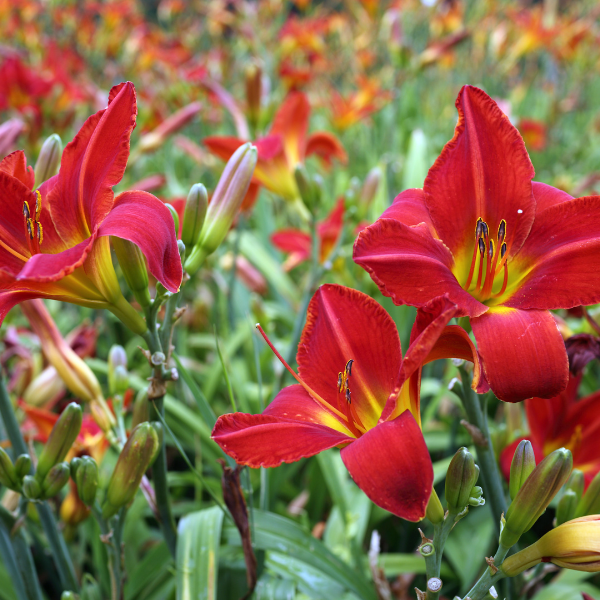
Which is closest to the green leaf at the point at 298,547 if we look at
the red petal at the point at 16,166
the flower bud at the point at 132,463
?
the flower bud at the point at 132,463

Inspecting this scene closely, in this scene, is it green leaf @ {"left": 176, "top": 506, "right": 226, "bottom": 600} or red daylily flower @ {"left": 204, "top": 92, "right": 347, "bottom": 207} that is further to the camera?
red daylily flower @ {"left": 204, "top": 92, "right": 347, "bottom": 207}

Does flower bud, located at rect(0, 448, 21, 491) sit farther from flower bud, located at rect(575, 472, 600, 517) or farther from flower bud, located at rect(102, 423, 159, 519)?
flower bud, located at rect(575, 472, 600, 517)

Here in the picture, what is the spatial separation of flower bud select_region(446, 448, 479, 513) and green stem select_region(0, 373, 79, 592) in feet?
1.77

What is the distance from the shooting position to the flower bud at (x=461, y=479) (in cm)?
54

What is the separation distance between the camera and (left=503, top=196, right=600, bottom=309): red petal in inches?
22.8

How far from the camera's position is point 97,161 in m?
0.60

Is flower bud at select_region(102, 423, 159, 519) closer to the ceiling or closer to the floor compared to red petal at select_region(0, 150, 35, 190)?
closer to the floor

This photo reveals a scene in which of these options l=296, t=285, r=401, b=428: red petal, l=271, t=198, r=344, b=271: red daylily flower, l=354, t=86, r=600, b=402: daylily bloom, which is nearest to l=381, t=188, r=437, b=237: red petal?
l=354, t=86, r=600, b=402: daylily bloom

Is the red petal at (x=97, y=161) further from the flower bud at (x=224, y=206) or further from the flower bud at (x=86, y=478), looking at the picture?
the flower bud at (x=86, y=478)

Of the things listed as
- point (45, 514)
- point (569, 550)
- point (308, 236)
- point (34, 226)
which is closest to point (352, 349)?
point (569, 550)

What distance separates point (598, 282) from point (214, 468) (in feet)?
3.14

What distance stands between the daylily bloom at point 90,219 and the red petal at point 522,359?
305 mm

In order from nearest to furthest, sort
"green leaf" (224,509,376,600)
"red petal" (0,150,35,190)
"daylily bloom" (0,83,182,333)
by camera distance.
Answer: "daylily bloom" (0,83,182,333) → "red petal" (0,150,35,190) → "green leaf" (224,509,376,600)

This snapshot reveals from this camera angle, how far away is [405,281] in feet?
1.82
